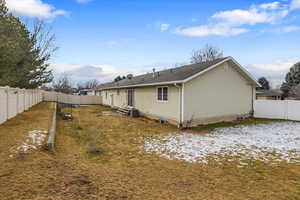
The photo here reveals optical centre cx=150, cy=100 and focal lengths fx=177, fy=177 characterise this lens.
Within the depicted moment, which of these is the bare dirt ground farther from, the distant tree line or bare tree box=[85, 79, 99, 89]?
bare tree box=[85, 79, 99, 89]

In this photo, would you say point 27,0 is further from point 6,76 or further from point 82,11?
point 6,76

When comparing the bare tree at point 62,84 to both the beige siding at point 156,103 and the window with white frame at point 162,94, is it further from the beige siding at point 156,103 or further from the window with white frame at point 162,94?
the window with white frame at point 162,94

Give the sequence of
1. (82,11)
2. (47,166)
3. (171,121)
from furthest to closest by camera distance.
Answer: (82,11), (171,121), (47,166)

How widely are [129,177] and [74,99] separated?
25.5 m

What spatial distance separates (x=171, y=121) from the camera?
11.0 m

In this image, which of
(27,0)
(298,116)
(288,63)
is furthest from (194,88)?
(288,63)

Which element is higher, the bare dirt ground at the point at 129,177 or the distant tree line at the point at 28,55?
the distant tree line at the point at 28,55

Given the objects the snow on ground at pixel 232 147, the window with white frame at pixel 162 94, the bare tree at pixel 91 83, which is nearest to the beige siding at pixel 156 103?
the window with white frame at pixel 162 94

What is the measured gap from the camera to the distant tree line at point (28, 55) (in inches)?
337

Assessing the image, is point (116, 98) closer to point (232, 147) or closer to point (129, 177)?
point (232, 147)

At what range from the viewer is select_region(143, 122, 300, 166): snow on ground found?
5543mm

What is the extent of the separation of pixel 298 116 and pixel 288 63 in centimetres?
2352

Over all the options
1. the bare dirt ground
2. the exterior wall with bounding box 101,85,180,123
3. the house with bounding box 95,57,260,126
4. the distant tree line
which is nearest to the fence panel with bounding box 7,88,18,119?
the distant tree line

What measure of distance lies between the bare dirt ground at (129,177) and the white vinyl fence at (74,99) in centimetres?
2154
